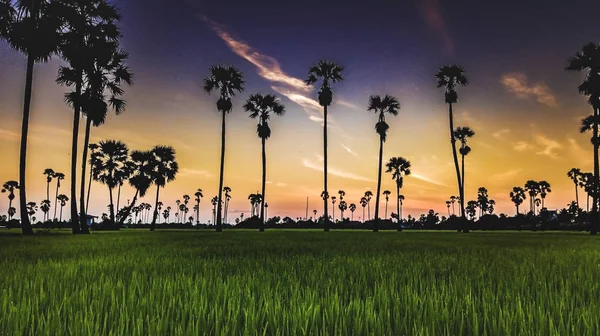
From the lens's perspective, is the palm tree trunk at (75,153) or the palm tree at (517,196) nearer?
the palm tree trunk at (75,153)

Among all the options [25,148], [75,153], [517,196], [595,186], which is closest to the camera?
[25,148]

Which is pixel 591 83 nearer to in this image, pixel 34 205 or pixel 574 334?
pixel 574 334

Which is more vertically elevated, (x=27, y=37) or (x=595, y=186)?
(x=27, y=37)

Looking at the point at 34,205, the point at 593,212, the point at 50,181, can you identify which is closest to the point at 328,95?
the point at 593,212

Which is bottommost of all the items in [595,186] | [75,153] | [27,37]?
[595,186]

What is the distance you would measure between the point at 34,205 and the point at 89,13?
209m

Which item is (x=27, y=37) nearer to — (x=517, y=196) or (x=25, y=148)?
(x=25, y=148)

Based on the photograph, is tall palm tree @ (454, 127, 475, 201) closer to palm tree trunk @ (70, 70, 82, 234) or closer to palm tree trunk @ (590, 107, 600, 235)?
palm tree trunk @ (590, 107, 600, 235)

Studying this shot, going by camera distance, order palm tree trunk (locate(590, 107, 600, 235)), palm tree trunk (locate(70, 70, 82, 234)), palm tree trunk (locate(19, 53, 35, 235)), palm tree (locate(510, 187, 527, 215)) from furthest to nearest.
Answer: palm tree (locate(510, 187, 527, 215)), palm tree trunk (locate(590, 107, 600, 235)), palm tree trunk (locate(70, 70, 82, 234)), palm tree trunk (locate(19, 53, 35, 235))

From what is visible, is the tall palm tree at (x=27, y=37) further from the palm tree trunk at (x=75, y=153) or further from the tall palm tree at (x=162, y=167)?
the tall palm tree at (x=162, y=167)

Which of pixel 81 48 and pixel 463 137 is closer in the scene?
pixel 81 48

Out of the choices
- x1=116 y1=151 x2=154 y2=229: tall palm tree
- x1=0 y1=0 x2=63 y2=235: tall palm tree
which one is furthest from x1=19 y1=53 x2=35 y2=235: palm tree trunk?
x1=116 y1=151 x2=154 y2=229: tall palm tree

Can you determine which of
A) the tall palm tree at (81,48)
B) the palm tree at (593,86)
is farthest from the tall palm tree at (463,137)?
the tall palm tree at (81,48)

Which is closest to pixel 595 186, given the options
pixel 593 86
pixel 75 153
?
pixel 593 86
